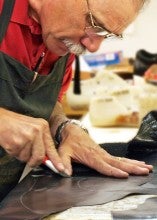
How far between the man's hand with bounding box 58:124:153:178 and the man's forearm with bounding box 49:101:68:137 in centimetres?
4

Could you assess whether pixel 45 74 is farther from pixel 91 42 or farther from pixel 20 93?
pixel 91 42

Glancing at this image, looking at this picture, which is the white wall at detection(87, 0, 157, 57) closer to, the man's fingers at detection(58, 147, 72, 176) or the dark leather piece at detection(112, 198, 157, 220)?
the man's fingers at detection(58, 147, 72, 176)

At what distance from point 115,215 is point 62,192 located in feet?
0.62

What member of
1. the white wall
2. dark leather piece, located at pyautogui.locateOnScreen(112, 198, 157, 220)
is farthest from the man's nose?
the white wall

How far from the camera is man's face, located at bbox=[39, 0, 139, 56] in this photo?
3.44 ft

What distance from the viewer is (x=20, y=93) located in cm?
126

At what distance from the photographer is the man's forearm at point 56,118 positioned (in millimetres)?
1333

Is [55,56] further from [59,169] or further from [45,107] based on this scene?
[59,169]

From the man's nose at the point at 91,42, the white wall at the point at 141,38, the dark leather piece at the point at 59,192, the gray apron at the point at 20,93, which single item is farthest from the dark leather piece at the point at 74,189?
the white wall at the point at 141,38

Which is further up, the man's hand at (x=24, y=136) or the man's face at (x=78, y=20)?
the man's face at (x=78, y=20)

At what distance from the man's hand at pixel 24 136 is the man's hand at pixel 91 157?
0.14m

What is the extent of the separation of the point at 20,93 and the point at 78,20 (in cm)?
28

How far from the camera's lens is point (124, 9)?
1.05 metres

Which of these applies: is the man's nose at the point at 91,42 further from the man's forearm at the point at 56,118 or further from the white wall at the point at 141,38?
the white wall at the point at 141,38
